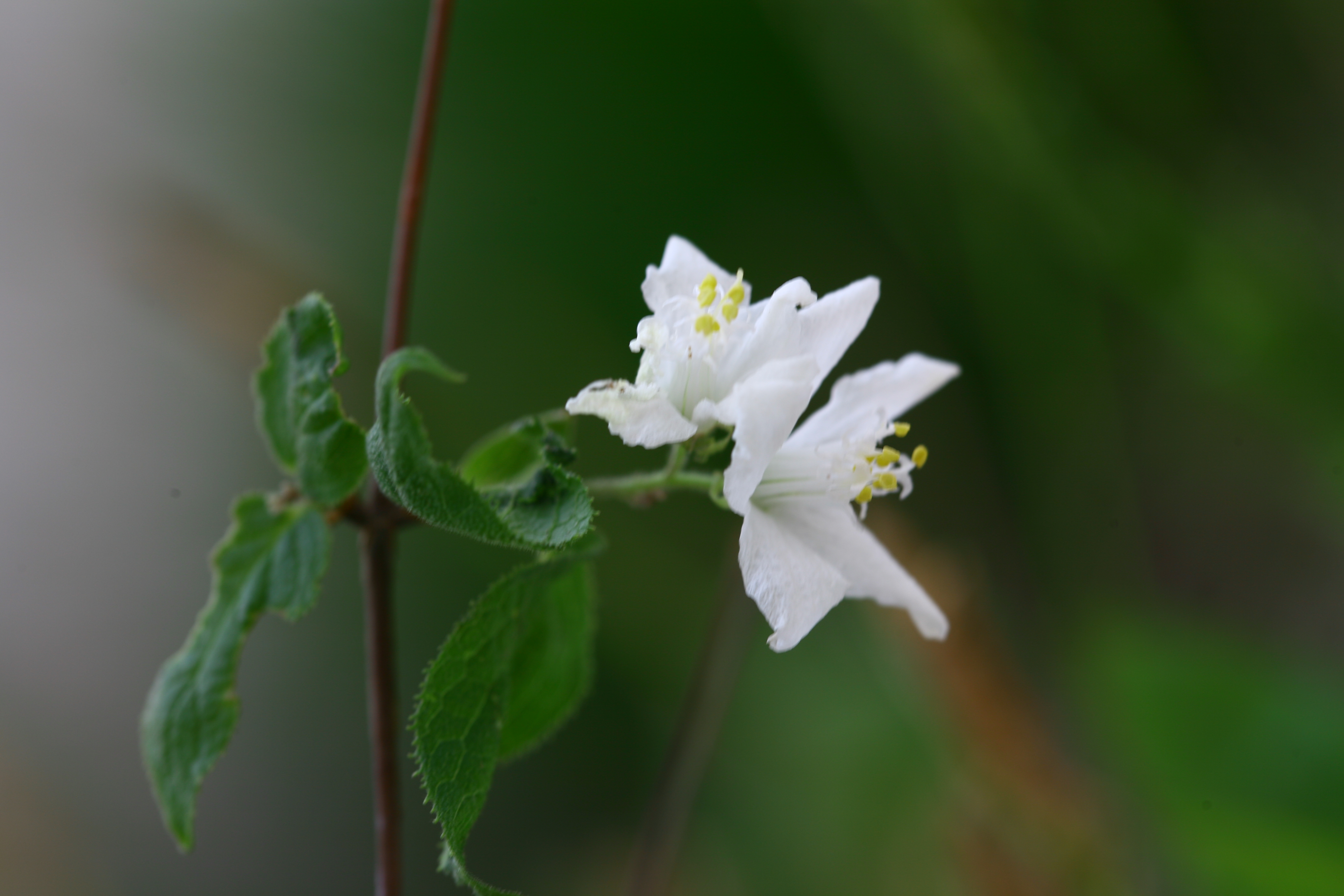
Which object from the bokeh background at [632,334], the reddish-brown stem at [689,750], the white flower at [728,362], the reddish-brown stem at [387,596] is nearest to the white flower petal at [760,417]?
the white flower at [728,362]

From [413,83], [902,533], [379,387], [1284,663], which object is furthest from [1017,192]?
[379,387]

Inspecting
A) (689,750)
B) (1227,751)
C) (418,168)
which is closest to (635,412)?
(418,168)

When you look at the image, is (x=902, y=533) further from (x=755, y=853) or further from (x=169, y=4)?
(x=169, y=4)

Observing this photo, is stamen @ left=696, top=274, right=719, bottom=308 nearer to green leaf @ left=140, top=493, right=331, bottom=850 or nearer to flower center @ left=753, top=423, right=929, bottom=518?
flower center @ left=753, top=423, right=929, bottom=518

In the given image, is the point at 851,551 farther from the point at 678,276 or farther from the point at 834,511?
the point at 678,276

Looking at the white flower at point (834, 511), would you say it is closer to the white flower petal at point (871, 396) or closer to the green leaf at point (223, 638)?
the white flower petal at point (871, 396)

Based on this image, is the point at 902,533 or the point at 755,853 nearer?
the point at 902,533
